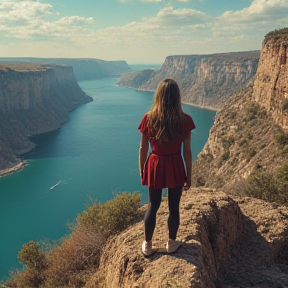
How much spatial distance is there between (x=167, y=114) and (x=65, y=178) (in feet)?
175

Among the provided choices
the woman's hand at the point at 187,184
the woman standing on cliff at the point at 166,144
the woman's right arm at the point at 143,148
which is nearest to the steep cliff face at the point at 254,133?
the woman's hand at the point at 187,184

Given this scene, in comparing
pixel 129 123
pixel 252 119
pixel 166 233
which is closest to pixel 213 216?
pixel 166 233

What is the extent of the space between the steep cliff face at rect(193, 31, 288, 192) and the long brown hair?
788 inches

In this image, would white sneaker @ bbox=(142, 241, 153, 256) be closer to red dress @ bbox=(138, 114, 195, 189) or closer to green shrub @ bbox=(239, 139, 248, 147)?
red dress @ bbox=(138, 114, 195, 189)

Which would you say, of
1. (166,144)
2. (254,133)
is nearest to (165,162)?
(166,144)

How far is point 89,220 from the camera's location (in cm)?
934

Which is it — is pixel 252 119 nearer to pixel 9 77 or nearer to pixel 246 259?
pixel 246 259

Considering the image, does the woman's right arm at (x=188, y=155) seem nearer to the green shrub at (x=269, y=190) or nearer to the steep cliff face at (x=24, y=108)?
the green shrub at (x=269, y=190)

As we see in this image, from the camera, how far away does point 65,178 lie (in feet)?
182

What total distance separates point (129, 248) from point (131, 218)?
2.38 meters

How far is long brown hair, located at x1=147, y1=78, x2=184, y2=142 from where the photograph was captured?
452cm

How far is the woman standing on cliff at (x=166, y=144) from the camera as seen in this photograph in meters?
4.53

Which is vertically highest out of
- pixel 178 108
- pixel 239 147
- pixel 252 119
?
pixel 178 108

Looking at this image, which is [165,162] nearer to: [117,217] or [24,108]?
[117,217]
